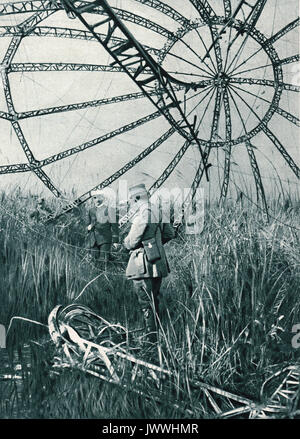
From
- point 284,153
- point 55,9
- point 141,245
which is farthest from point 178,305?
point 55,9

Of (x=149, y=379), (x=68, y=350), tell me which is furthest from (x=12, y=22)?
(x=149, y=379)

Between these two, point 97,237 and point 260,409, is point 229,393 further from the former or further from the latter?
point 97,237

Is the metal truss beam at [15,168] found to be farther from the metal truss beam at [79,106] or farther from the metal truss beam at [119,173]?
the metal truss beam at [119,173]

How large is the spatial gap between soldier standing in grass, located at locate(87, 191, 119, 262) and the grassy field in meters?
0.20

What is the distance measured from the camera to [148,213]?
6.91 metres

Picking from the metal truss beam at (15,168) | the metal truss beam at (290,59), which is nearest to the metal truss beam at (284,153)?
the metal truss beam at (290,59)

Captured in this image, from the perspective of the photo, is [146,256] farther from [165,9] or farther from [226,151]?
[165,9]

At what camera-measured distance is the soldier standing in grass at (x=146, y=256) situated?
685cm

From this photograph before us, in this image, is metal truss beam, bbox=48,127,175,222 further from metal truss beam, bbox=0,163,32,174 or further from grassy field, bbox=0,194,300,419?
metal truss beam, bbox=0,163,32,174

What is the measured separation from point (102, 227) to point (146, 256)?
1.76 metres

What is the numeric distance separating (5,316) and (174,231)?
9.07 feet

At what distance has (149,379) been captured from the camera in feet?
18.7

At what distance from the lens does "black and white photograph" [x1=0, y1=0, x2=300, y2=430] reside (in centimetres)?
578

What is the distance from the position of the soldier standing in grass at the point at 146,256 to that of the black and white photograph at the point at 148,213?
0.8 inches
